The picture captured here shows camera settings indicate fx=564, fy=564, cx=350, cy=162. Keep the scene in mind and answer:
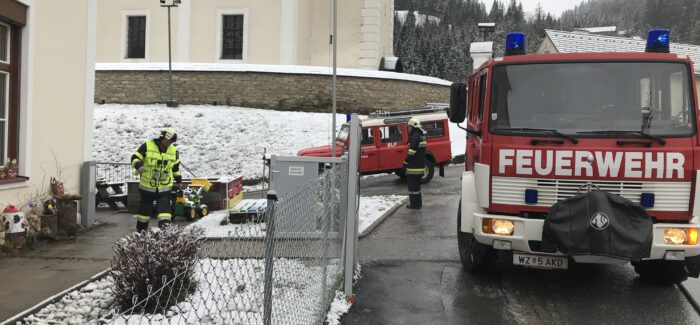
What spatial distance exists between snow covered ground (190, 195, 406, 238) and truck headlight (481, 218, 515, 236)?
10.7ft

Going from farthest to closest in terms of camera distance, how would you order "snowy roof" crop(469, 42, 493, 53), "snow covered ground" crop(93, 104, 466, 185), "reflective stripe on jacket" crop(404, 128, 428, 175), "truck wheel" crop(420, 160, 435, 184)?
"snow covered ground" crop(93, 104, 466, 185) < "truck wheel" crop(420, 160, 435, 184) < "snowy roof" crop(469, 42, 493, 53) < "reflective stripe on jacket" crop(404, 128, 428, 175)

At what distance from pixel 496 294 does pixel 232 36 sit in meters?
26.4

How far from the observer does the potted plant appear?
7774mm

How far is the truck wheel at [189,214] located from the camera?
10.7 meters

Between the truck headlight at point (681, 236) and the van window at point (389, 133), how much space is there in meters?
11.6

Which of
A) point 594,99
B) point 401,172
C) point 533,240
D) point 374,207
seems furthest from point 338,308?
point 401,172

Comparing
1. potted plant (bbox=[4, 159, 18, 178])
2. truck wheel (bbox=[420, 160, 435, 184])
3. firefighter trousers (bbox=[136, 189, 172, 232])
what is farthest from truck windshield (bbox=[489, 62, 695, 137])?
truck wheel (bbox=[420, 160, 435, 184])

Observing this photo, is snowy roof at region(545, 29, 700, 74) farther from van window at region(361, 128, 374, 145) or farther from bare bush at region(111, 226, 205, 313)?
bare bush at region(111, 226, 205, 313)

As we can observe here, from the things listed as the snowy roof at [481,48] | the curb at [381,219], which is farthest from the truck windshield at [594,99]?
the snowy roof at [481,48]

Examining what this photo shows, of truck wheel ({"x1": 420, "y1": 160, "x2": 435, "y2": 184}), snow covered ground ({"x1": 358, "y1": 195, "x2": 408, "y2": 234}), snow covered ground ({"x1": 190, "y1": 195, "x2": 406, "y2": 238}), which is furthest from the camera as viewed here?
truck wheel ({"x1": 420, "y1": 160, "x2": 435, "y2": 184})

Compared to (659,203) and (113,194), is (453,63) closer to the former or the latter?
(113,194)

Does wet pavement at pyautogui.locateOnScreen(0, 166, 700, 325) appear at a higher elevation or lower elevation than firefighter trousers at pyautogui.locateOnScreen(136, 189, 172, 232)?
lower

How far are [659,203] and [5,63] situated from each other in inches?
326

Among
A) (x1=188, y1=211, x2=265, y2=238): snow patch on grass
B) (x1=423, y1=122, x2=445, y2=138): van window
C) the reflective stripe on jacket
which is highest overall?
(x1=423, y1=122, x2=445, y2=138): van window
